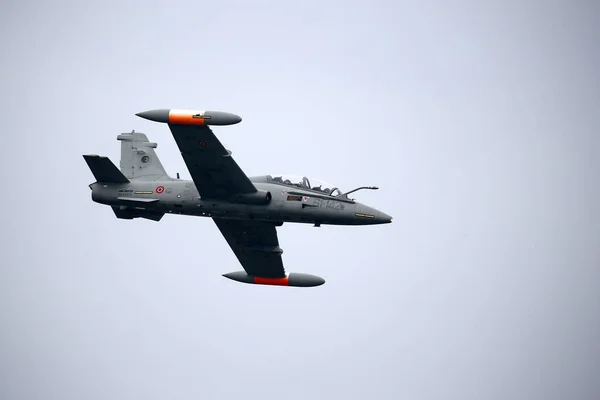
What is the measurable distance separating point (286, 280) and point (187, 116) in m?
12.8

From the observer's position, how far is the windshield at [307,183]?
1398 inches

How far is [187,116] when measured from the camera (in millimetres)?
33219

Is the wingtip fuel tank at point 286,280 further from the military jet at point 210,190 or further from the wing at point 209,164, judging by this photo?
the wing at point 209,164

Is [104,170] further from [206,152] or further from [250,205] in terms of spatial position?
[250,205]

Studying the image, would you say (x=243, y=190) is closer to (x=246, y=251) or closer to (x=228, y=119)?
(x=228, y=119)

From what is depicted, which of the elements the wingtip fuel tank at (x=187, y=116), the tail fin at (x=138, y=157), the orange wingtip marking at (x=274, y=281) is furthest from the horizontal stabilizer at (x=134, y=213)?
the orange wingtip marking at (x=274, y=281)

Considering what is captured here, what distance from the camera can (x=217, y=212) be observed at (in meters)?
36.0

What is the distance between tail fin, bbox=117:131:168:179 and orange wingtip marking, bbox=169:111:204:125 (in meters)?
6.25

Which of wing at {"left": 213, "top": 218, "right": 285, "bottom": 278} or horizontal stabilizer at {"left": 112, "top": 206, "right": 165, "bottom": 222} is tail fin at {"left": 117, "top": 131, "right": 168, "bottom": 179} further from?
wing at {"left": 213, "top": 218, "right": 285, "bottom": 278}

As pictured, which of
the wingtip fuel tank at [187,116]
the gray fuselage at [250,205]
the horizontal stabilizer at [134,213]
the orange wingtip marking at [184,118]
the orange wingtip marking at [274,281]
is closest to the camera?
the wingtip fuel tank at [187,116]

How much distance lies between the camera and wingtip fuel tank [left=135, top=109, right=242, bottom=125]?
107ft

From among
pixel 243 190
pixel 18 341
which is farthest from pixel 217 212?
pixel 18 341

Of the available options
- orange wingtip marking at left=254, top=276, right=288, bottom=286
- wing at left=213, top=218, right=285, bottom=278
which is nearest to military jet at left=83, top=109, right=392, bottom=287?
wing at left=213, top=218, right=285, bottom=278

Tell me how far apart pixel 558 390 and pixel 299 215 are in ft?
241
